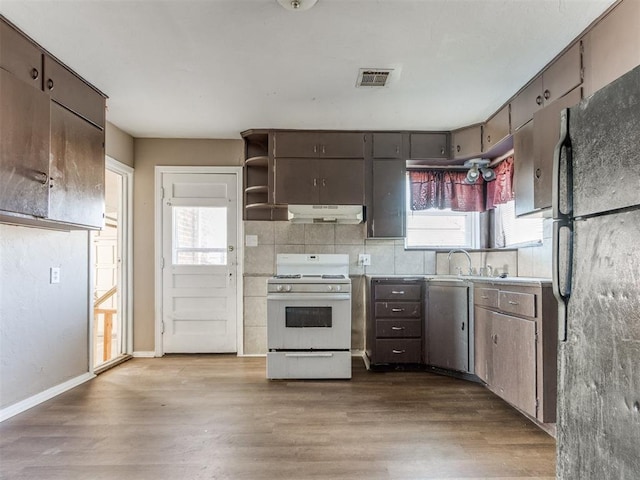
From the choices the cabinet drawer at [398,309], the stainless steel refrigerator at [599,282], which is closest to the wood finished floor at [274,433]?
the cabinet drawer at [398,309]

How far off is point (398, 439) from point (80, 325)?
2.70 metres

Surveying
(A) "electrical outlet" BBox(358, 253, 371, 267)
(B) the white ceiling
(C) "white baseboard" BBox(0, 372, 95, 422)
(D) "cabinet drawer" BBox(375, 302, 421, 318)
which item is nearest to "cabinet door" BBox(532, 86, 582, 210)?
(B) the white ceiling

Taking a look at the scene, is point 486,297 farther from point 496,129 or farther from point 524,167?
point 496,129

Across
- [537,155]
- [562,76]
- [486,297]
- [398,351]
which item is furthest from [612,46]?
[398,351]

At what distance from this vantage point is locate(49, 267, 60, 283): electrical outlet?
283 cm

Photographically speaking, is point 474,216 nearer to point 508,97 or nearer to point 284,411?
point 508,97

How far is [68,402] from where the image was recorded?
2668 millimetres

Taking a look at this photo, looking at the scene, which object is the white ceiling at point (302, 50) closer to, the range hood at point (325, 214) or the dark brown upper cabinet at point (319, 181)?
the dark brown upper cabinet at point (319, 181)

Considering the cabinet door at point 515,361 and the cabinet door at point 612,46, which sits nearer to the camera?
the cabinet door at point 612,46

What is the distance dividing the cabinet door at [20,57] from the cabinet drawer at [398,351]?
124 inches

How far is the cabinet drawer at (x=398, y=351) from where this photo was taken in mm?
3354

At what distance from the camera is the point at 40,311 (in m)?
2.73

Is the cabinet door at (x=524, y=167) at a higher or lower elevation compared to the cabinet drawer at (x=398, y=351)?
higher

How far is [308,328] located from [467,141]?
7.68 feet
